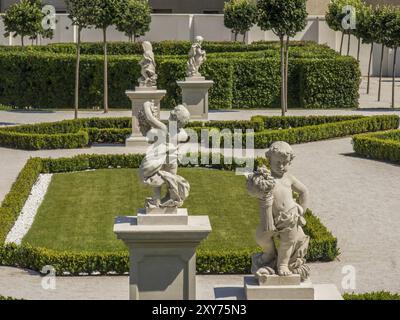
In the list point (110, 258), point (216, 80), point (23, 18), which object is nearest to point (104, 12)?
point (216, 80)

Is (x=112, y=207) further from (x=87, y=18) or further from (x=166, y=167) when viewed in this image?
(x=87, y=18)

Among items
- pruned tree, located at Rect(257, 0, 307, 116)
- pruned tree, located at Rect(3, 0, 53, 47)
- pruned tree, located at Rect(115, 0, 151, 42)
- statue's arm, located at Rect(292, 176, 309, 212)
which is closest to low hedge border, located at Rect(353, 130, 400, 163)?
pruned tree, located at Rect(257, 0, 307, 116)

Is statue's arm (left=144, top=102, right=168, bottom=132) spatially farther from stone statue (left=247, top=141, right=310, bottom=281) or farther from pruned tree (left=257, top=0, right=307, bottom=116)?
pruned tree (left=257, top=0, right=307, bottom=116)

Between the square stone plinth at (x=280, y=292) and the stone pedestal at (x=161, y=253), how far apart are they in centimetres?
86

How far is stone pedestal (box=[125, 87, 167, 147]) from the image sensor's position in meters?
29.2

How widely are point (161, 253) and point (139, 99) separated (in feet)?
54.3

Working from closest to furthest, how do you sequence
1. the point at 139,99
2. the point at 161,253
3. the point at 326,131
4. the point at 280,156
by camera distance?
the point at 280,156
the point at 161,253
the point at 139,99
the point at 326,131

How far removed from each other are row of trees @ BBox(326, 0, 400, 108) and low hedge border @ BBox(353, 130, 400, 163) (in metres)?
10.4

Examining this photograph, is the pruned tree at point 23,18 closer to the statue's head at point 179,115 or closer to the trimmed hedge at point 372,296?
the statue's head at point 179,115

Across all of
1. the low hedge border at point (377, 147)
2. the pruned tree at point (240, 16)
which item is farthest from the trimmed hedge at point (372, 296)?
the pruned tree at point (240, 16)

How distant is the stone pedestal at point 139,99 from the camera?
29219 millimetres

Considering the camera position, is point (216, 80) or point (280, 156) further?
point (216, 80)

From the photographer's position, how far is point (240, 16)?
5222cm
